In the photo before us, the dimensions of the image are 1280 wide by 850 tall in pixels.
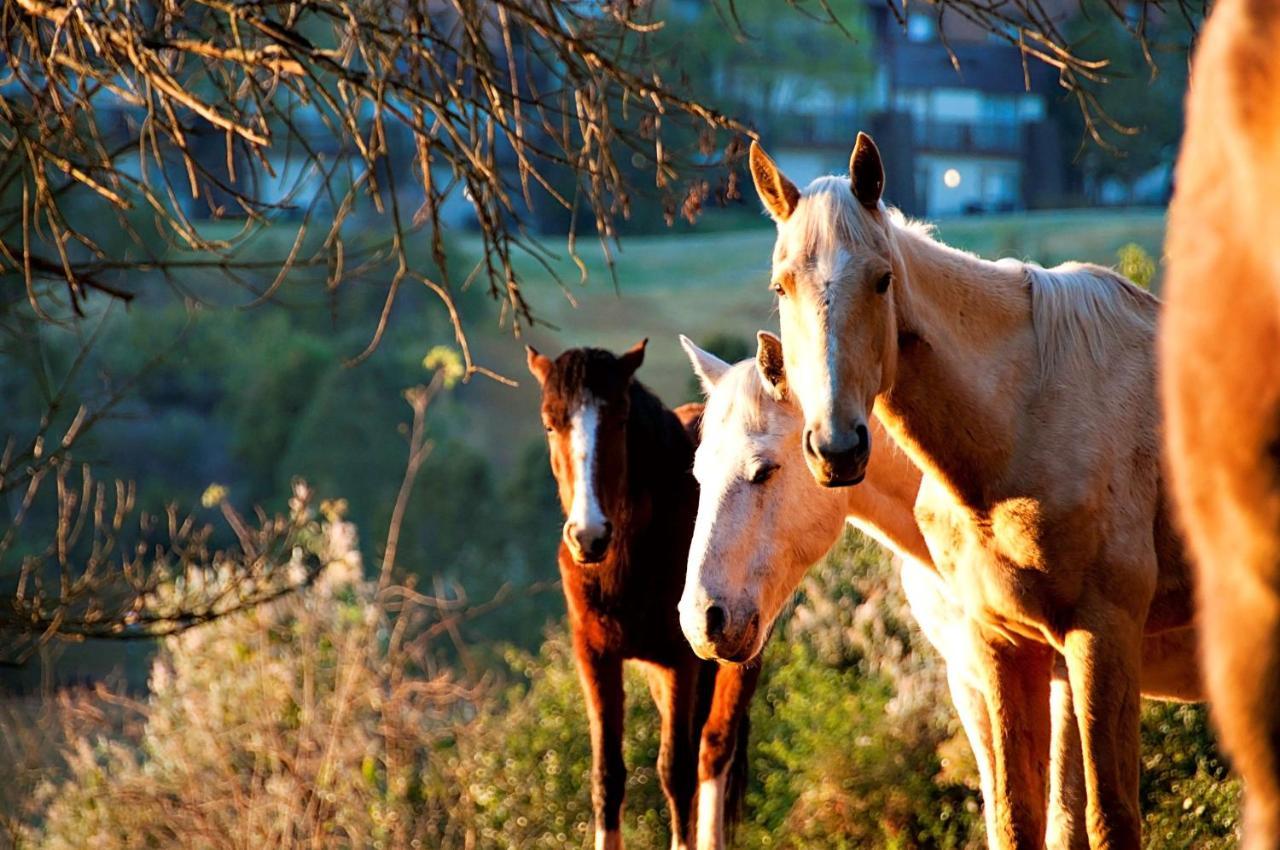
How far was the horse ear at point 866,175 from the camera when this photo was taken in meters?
3.64

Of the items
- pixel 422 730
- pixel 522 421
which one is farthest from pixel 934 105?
pixel 422 730

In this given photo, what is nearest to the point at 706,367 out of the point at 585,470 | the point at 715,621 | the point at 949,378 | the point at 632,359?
the point at 585,470

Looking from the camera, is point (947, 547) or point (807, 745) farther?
point (807, 745)

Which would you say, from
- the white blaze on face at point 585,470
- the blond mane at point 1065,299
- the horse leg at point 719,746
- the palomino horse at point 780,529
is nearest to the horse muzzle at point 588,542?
the white blaze on face at point 585,470

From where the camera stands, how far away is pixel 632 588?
19.6 ft

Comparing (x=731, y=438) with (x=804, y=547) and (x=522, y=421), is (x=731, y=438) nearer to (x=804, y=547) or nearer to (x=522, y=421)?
(x=804, y=547)

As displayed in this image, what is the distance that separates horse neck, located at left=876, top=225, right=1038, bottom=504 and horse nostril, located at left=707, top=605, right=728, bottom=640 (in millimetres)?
800

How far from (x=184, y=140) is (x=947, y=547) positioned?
2184mm

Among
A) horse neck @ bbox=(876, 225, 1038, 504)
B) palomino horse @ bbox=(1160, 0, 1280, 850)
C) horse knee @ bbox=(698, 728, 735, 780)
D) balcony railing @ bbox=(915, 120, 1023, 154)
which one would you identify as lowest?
palomino horse @ bbox=(1160, 0, 1280, 850)

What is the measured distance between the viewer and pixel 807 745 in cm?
812

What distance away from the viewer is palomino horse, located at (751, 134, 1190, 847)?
3566mm

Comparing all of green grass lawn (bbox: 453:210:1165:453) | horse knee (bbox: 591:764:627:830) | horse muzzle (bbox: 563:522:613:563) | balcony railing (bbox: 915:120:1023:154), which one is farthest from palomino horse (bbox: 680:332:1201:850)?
balcony railing (bbox: 915:120:1023:154)

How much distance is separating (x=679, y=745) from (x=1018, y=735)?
6.53 feet

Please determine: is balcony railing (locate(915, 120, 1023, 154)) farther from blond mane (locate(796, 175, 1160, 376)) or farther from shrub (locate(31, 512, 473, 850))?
blond mane (locate(796, 175, 1160, 376))
